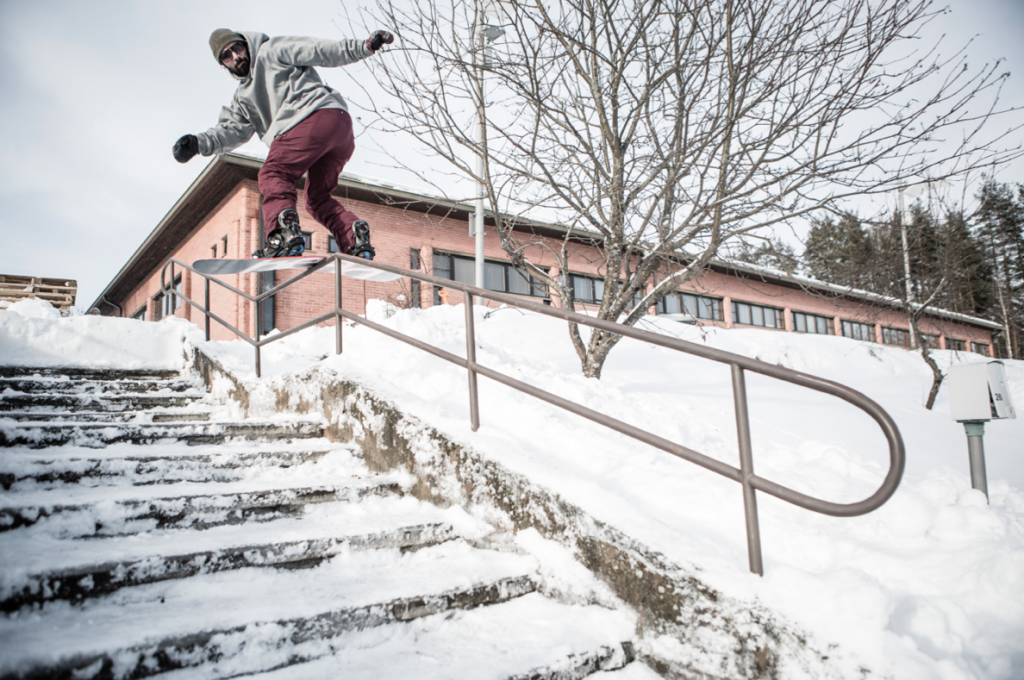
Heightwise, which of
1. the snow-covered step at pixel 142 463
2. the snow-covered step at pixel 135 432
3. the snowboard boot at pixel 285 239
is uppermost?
the snowboard boot at pixel 285 239

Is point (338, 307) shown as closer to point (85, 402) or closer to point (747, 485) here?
point (85, 402)

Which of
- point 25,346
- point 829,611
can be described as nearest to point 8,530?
point 829,611

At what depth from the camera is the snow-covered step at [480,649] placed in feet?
5.28

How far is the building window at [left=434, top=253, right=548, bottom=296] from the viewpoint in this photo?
16297 mm

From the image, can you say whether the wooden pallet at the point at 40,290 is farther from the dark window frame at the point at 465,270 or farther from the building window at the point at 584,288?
the building window at the point at 584,288

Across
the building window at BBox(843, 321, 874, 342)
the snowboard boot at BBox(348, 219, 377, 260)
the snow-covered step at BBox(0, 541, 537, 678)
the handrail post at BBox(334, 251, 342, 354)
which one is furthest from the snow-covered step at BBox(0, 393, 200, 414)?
the building window at BBox(843, 321, 874, 342)

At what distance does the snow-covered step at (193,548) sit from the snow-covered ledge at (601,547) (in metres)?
0.24

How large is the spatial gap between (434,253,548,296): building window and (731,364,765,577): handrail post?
13746 millimetres

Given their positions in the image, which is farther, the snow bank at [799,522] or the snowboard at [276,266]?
the snowboard at [276,266]

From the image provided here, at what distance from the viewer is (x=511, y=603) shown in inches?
83.4

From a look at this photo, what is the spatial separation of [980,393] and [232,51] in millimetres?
5439

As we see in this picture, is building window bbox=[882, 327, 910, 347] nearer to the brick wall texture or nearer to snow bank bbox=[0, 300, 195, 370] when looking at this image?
the brick wall texture

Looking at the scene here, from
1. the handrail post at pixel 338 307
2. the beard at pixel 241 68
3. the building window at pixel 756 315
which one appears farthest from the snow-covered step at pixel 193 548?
the building window at pixel 756 315

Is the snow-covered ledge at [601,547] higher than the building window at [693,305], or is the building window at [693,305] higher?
the building window at [693,305]
